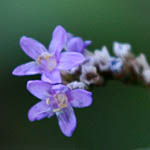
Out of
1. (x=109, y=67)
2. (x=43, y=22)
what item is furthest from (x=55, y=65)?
(x=43, y=22)

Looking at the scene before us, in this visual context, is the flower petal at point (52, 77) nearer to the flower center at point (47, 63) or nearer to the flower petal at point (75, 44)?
the flower center at point (47, 63)

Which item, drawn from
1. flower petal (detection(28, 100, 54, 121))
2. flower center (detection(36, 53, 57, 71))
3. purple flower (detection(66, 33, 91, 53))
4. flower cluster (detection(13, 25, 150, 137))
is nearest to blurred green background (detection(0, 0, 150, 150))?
flower cluster (detection(13, 25, 150, 137))

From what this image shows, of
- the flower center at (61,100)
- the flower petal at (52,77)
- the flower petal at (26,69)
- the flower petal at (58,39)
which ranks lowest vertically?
the flower center at (61,100)

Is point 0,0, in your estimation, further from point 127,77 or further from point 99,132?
point 127,77

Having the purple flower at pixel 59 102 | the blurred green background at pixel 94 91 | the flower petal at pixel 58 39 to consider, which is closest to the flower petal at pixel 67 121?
the purple flower at pixel 59 102

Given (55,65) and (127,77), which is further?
(127,77)

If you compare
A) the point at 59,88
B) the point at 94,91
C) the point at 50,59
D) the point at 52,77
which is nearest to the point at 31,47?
the point at 50,59

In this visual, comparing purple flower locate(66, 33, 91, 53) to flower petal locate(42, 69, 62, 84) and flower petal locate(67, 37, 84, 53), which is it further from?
flower petal locate(42, 69, 62, 84)
